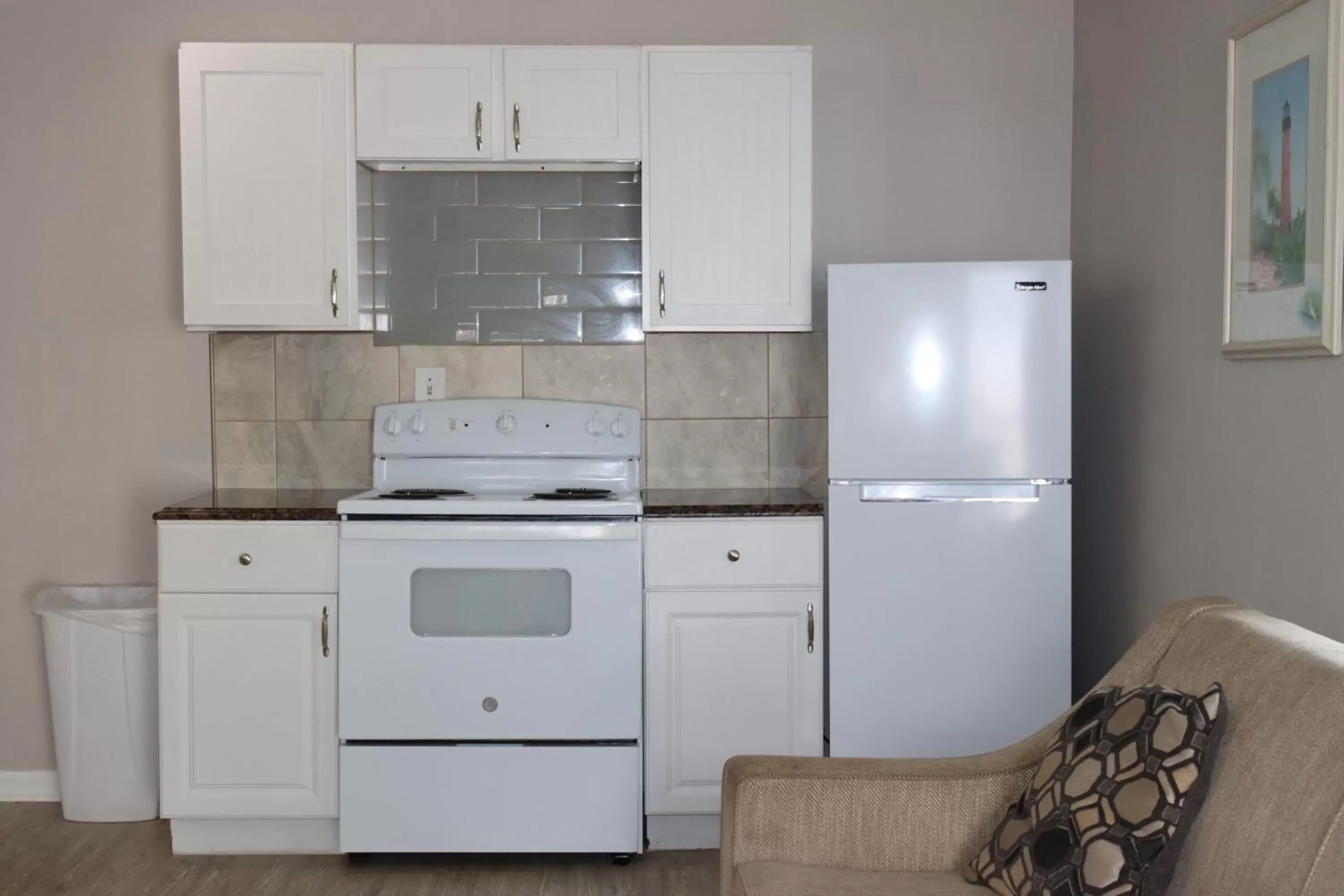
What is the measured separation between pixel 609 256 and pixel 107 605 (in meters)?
1.78

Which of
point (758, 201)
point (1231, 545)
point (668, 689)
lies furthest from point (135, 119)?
point (1231, 545)

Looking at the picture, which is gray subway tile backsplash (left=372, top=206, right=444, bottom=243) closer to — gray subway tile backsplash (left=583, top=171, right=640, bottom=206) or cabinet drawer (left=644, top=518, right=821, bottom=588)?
gray subway tile backsplash (left=583, top=171, right=640, bottom=206)

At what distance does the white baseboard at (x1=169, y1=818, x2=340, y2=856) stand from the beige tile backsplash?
0.98 m

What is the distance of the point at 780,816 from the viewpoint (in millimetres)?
2070

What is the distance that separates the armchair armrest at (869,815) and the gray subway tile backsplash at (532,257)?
1.98m

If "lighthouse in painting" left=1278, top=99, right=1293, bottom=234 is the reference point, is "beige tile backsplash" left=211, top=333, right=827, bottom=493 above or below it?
below

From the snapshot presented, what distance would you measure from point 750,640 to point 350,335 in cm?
151

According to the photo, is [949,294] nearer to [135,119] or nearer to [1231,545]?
[1231,545]

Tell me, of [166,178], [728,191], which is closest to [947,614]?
[728,191]

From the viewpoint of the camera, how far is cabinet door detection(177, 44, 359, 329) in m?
3.30

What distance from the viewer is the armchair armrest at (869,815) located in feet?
6.76

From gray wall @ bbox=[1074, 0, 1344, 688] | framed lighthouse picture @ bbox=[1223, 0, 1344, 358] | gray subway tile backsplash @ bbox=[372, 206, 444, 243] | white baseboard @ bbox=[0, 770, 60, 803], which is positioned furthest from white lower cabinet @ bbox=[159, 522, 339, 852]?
framed lighthouse picture @ bbox=[1223, 0, 1344, 358]

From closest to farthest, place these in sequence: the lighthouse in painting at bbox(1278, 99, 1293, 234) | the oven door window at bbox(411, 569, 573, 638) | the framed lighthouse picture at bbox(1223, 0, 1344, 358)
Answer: the framed lighthouse picture at bbox(1223, 0, 1344, 358) → the lighthouse in painting at bbox(1278, 99, 1293, 234) → the oven door window at bbox(411, 569, 573, 638)

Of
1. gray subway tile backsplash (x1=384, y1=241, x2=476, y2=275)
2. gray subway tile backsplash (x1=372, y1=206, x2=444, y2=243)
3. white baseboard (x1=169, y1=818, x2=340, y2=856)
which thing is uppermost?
gray subway tile backsplash (x1=372, y1=206, x2=444, y2=243)
